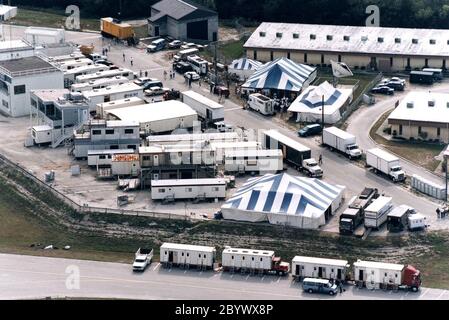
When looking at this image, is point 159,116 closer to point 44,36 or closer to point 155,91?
point 155,91

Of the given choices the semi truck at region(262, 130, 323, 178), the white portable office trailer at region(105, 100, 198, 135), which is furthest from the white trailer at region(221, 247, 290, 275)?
the white portable office trailer at region(105, 100, 198, 135)

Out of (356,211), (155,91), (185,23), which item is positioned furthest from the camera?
(185,23)

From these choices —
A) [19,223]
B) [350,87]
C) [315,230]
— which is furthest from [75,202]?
[350,87]

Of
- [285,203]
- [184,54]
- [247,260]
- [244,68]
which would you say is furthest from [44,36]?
[247,260]

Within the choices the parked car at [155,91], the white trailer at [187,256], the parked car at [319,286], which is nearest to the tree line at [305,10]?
the parked car at [155,91]

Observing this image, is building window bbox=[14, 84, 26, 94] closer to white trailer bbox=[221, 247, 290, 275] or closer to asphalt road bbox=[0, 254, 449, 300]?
asphalt road bbox=[0, 254, 449, 300]

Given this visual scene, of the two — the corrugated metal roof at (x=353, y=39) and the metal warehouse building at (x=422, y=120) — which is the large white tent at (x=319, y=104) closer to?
the metal warehouse building at (x=422, y=120)
